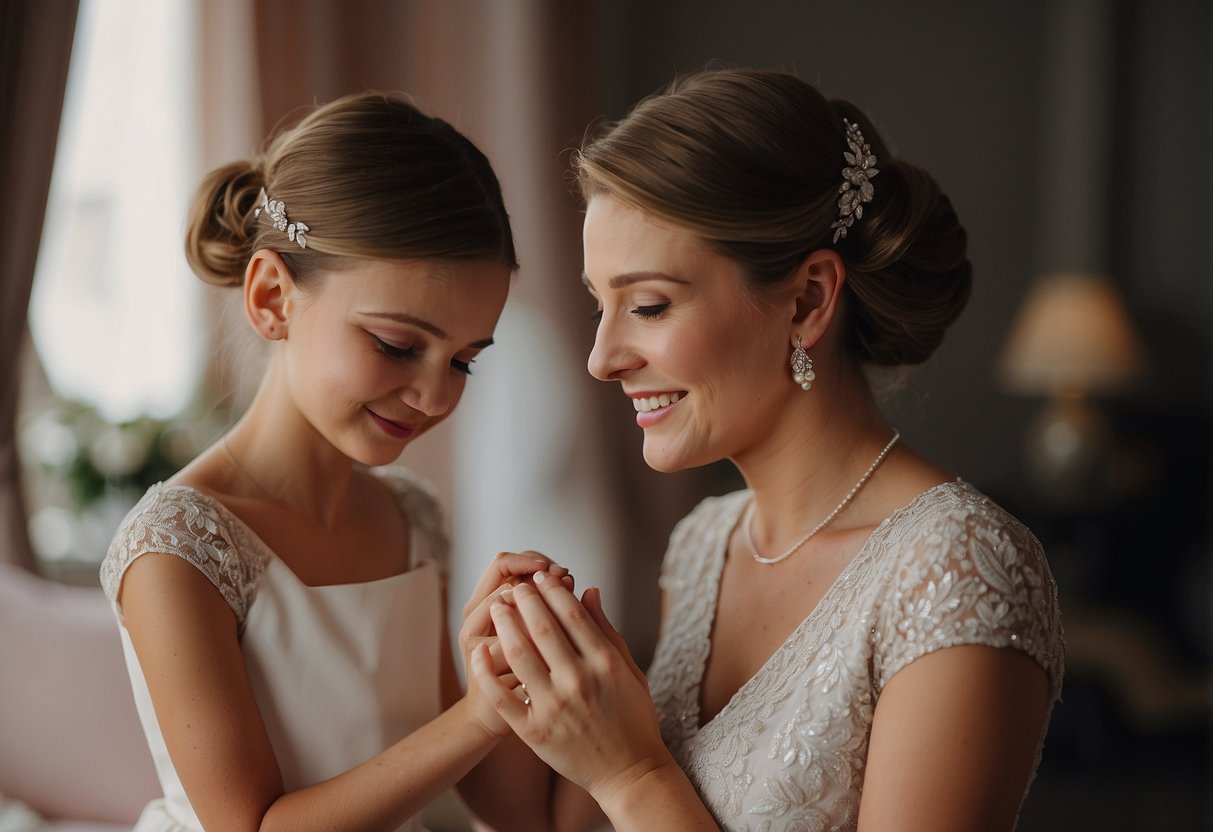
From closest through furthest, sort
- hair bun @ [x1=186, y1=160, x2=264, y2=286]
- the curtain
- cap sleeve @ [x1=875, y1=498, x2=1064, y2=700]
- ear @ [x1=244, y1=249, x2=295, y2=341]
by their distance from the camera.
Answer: cap sleeve @ [x1=875, y1=498, x2=1064, y2=700], ear @ [x1=244, y1=249, x2=295, y2=341], hair bun @ [x1=186, y1=160, x2=264, y2=286], the curtain

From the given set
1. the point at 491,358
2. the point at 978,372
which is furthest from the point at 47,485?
the point at 978,372

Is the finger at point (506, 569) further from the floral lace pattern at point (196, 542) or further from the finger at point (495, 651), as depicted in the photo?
the floral lace pattern at point (196, 542)

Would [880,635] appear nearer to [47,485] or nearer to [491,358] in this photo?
[491,358]

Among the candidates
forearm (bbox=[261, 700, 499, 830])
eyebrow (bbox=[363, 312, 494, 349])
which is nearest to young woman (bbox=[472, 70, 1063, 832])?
forearm (bbox=[261, 700, 499, 830])

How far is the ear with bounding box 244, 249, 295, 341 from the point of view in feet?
5.08

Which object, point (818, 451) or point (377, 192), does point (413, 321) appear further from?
point (818, 451)

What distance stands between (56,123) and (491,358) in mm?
1611

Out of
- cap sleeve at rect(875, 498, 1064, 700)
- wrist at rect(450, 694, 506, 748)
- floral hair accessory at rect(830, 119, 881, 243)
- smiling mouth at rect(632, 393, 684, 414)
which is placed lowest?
wrist at rect(450, 694, 506, 748)

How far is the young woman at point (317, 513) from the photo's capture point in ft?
4.55

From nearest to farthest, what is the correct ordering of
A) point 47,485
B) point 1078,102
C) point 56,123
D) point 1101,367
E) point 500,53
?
point 56,123
point 47,485
point 500,53
point 1101,367
point 1078,102

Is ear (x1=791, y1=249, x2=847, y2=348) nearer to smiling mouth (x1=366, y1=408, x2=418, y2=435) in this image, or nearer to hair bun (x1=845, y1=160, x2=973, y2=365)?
hair bun (x1=845, y1=160, x2=973, y2=365)

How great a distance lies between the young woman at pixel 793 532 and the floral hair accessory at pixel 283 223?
387 mm

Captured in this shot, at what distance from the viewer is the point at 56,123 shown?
2.28 m

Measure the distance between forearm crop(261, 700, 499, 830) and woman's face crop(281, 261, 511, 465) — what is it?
400 mm
